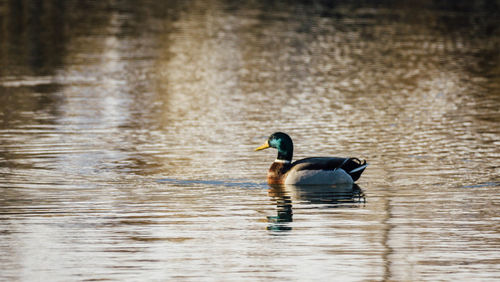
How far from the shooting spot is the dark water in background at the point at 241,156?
12430mm

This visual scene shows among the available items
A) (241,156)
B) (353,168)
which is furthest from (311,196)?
(241,156)

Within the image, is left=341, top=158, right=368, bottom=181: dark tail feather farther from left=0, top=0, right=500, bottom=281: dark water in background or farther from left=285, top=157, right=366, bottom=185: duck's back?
left=0, top=0, right=500, bottom=281: dark water in background

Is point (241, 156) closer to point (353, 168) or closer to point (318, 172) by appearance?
point (318, 172)

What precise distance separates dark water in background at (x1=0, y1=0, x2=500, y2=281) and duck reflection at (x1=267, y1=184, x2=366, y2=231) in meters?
0.06

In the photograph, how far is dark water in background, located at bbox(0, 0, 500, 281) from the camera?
489 inches

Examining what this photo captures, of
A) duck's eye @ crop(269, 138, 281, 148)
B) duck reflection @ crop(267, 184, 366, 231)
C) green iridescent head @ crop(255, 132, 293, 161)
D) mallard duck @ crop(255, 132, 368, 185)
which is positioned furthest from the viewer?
duck's eye @ crop(269, 138, 281, 148)

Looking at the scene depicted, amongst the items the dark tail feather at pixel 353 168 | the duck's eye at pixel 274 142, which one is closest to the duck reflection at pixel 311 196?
the dark tail feather at pixel 353 168

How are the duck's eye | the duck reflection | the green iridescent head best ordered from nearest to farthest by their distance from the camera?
the duck reflection, the green iridescent head, the duck's eye

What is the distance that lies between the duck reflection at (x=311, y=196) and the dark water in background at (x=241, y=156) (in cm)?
6

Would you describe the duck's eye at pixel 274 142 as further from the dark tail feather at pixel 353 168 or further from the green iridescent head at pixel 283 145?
the dark tail feather at pixel 353 168

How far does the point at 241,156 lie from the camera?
20.8 metres

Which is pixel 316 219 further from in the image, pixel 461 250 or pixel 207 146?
pixel 207 146

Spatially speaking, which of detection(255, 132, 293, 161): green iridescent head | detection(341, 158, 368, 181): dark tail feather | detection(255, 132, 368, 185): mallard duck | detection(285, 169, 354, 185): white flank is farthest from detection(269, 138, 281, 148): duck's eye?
detection(341, 158, 368, 181): dark tail feather

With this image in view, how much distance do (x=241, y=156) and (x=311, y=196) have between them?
399 cm
